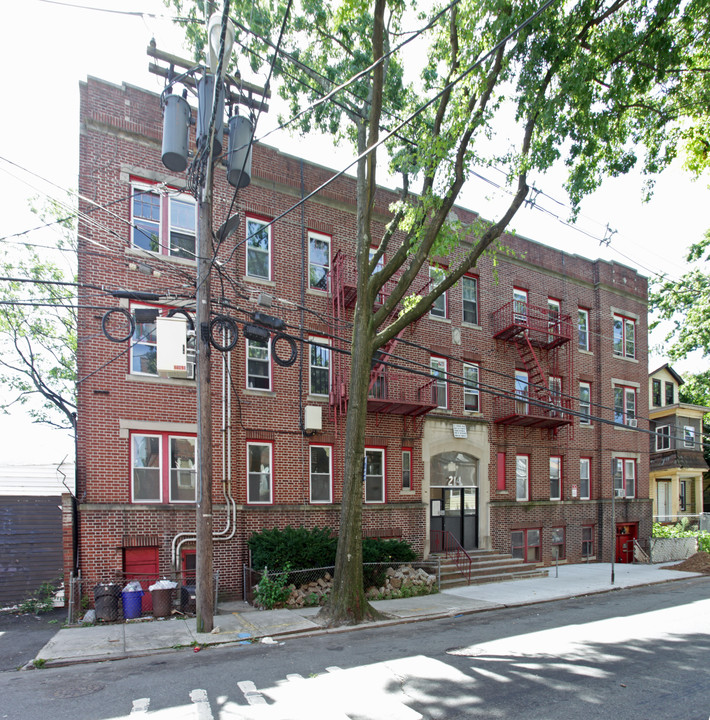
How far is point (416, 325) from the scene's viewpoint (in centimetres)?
1877

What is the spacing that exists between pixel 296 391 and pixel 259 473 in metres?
2.46

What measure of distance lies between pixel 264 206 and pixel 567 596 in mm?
13509

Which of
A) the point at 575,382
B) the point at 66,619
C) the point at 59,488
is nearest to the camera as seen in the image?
the point at 66,619

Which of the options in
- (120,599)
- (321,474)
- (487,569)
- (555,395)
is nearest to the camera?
(120,599)

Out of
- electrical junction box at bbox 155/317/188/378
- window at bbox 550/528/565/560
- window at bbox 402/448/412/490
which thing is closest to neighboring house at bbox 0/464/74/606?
electrical junction box at bbox 155/317/188/378

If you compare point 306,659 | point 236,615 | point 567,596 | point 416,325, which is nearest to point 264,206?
point 416,325

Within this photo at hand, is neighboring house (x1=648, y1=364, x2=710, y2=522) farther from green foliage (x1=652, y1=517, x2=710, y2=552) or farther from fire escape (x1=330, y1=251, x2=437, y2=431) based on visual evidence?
fire escape (x1=330, y1=251, x2=437, y2=431)

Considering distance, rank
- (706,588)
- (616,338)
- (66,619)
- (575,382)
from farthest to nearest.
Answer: (616,338)
(575,382)
(706,588)
(66,619)

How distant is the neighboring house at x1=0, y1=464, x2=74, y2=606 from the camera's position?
13844 millimetres

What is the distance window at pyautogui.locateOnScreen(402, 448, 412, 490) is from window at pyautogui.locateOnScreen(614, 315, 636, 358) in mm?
12698

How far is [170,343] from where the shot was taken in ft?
36.0

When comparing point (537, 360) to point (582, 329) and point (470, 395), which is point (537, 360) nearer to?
point (470, 395)

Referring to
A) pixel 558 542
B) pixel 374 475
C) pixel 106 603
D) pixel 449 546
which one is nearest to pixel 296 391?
pixel 374 475

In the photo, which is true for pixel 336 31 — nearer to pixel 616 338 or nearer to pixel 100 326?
pixel 100 326
